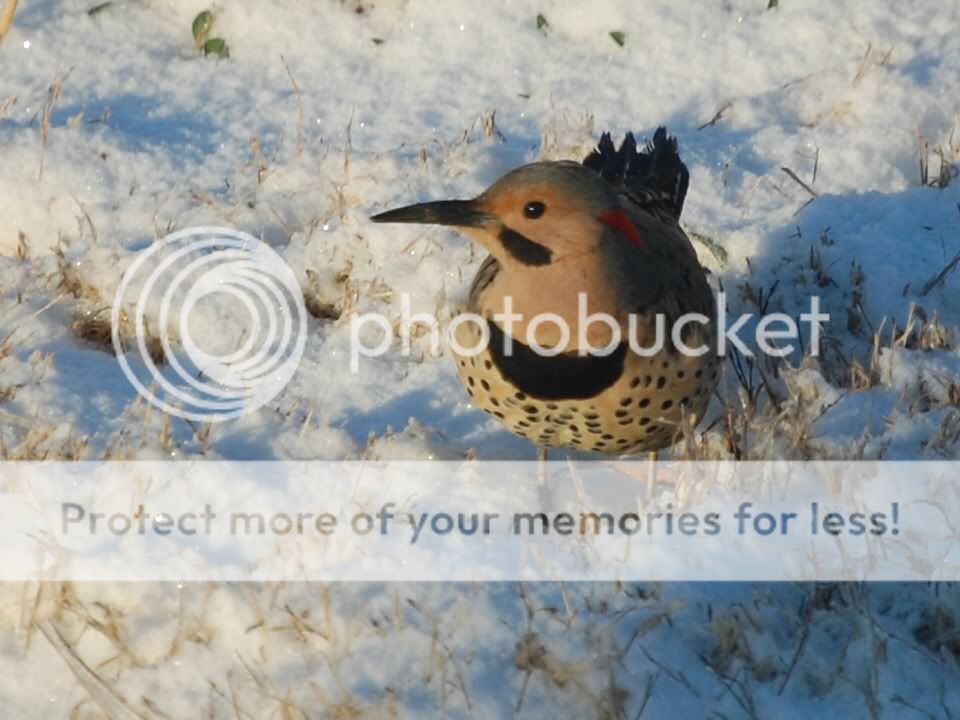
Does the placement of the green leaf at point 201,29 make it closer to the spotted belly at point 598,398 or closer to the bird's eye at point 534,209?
the spotted belly at point 598,398

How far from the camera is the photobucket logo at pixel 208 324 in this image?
4.07 m

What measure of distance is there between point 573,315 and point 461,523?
0.54 metres

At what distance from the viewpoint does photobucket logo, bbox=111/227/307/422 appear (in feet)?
13.4

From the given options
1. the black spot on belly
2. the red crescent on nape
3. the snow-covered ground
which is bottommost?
the snow-covered ground

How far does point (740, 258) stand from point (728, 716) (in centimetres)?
197

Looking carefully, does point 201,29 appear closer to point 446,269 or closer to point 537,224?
point 446,269

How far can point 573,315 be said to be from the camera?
11.3 feet

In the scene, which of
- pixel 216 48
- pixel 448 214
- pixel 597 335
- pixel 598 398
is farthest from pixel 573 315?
pixel 216 48

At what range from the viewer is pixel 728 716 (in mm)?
2912

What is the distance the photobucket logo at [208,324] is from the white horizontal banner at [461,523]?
402mm

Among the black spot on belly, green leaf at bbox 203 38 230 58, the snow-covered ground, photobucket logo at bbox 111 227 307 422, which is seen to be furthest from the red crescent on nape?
green leaf at bbox 203 38 230 58

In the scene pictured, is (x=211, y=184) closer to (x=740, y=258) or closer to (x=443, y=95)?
(x=443, y=95)

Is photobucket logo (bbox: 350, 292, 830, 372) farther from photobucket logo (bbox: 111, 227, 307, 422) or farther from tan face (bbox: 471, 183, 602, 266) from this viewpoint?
photobucket logo (bbox: 111, 227, 307, 422)

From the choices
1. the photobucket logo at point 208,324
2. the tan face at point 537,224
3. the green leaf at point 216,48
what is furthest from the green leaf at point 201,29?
Answer: the tan face at point 537,224
